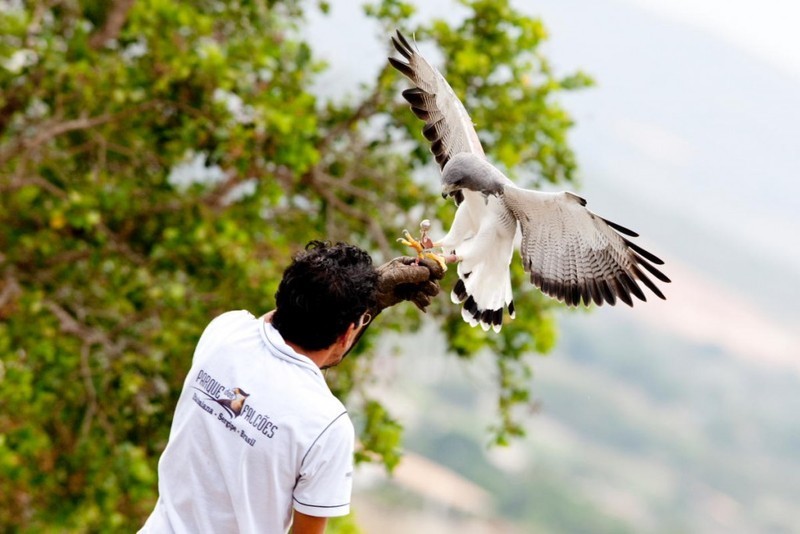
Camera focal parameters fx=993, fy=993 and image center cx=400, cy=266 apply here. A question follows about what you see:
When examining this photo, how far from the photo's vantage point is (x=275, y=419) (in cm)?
179

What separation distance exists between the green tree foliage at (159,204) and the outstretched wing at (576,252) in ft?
6.50

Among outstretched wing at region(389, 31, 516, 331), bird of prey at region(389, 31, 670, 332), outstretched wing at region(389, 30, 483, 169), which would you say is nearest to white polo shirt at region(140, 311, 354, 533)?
bird of prey at region(389, 31, 670, 332)

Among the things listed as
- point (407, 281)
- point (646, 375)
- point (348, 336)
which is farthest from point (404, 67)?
point (646, 375)

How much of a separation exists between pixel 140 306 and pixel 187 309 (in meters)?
0.32

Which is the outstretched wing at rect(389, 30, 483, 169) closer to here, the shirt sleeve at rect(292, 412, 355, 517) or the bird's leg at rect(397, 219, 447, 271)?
the bird's leg at rect(397, 219, 447, 271)

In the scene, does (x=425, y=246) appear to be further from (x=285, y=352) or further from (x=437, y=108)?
(x=285, y=352)

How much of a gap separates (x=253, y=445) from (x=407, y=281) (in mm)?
834

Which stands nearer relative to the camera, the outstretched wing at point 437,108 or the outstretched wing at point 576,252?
the outstretched wing at point 576,252

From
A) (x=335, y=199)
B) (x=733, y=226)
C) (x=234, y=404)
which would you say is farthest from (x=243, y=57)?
(x=733, y=226)

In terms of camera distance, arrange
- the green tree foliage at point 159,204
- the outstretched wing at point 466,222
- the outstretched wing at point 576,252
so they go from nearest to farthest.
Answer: the outstretched wing at point 576,252, the outstretched wing at point 466,222, the green tree foliage at point 159,204

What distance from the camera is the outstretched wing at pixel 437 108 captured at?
3.37 metres

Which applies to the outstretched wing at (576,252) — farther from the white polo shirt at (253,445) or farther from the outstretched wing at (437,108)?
the white polo shirt at (253,445)

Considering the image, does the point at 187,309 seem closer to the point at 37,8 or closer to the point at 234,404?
the point at 37,8

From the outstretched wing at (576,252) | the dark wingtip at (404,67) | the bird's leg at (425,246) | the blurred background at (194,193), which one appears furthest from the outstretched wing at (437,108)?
the blurred background at (194,193)
